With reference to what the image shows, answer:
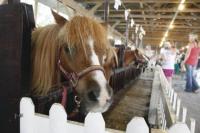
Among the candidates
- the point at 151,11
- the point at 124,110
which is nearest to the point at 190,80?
the point at 151,11

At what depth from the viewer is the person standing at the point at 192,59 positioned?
5652 millimetres

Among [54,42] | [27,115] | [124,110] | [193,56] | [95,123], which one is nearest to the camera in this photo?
[95,123]

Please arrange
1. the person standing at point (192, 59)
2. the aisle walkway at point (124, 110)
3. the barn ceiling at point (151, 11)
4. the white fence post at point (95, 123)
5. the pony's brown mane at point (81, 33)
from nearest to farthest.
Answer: the white fence post at point (95, 123) < the pony's brown mane at point (81, 33) < the aisle walkway at point (124, 110) < the person standing at point (192, 59) < the barn ceiling at point (151, 11)

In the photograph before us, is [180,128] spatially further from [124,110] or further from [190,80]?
[190,80]

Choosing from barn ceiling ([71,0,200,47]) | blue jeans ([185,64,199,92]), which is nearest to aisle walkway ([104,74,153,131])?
blue jeans ([185,64,199,92])

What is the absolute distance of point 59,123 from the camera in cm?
90

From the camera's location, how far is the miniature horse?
1091 mm

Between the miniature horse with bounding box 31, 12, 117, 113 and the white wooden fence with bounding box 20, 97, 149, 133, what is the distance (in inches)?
8.2

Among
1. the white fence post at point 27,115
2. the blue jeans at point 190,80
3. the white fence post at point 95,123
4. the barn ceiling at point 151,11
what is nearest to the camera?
the white fence post at point 95,123

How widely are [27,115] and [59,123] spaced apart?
210mm

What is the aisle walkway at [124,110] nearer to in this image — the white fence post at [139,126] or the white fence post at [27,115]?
the white fence post at [27,115]

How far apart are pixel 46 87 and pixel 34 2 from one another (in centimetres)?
355

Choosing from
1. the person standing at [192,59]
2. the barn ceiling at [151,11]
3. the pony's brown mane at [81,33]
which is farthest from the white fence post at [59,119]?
the barn ceiling at [151,11]

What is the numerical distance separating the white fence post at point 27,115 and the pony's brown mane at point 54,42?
0.28 meters
